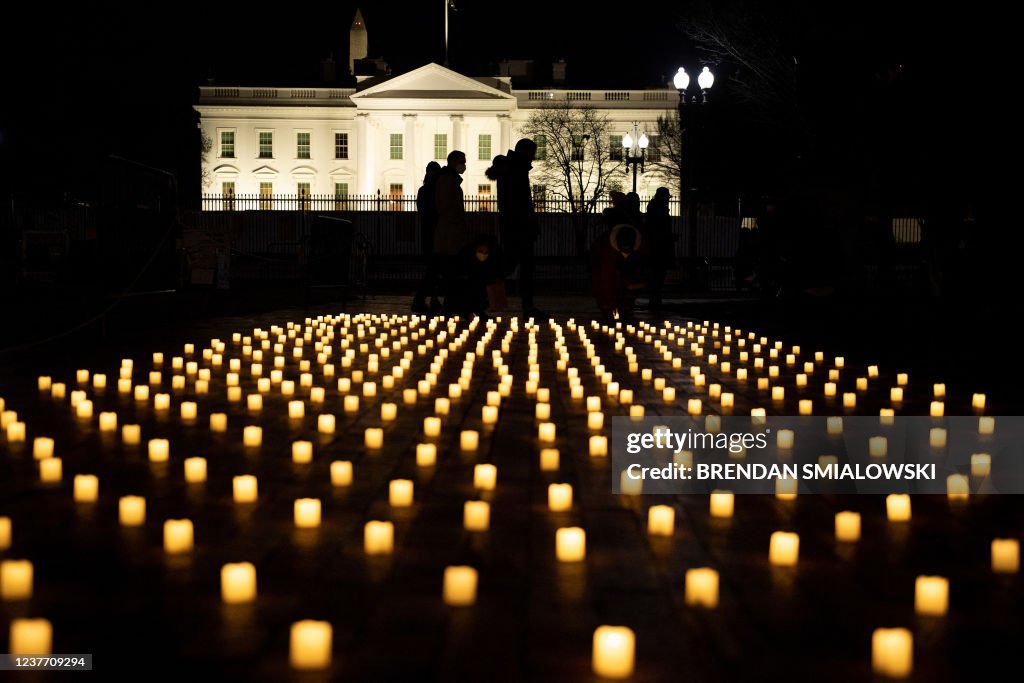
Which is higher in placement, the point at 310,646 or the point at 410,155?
the point at 410,155

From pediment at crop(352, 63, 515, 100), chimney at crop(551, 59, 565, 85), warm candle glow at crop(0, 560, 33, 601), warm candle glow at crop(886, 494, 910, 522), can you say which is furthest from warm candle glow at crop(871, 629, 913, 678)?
chimney at crop(551, 59, 565, 85)

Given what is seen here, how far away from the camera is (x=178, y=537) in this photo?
3.39 m

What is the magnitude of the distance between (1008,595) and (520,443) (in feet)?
9.03

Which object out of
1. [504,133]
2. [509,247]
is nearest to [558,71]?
[504,133]

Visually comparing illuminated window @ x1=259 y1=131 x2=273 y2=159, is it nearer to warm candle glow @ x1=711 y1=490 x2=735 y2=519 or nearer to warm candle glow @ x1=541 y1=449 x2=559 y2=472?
warm candle glow @ x1=541 y1=449 x2=559 y2=472

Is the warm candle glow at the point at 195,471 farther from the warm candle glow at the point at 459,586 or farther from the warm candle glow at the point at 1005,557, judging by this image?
the warm candle glow at the point at 1005,557

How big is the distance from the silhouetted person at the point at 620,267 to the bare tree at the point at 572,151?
5002 centimetres

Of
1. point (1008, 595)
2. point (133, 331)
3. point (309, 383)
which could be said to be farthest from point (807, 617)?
point (133, 331)

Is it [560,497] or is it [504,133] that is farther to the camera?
[504,133]

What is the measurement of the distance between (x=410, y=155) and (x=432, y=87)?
4.99 meters

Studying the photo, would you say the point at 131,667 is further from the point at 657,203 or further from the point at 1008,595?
the point at 657,203

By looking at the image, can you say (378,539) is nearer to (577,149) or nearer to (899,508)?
(899,508)

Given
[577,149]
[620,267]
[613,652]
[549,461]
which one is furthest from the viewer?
[577,149]

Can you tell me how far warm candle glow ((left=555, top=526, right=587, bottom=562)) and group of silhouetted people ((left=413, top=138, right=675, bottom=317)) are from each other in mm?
11019
